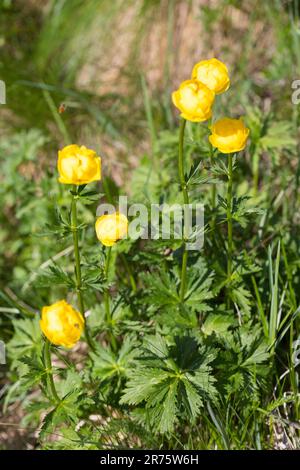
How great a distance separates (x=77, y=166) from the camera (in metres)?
1.36

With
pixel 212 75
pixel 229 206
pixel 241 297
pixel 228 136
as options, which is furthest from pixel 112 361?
pixel 212 75

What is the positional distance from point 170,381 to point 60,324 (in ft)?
1.12

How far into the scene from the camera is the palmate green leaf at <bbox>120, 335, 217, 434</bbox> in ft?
4.82

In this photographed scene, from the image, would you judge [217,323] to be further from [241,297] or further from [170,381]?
[170,381]

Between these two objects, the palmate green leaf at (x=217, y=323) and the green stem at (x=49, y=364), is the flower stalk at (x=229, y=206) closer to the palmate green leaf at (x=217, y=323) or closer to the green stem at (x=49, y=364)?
the palmate green leaf at (x=217, y=323)

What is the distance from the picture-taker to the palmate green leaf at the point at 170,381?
1.47 metres

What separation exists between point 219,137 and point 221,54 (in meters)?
1.40

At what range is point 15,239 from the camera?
252 centimetres

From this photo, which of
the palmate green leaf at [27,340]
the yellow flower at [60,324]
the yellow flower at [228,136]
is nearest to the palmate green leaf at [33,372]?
→ the yellow flower at [60,324]

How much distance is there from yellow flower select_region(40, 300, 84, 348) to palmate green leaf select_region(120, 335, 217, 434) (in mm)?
260

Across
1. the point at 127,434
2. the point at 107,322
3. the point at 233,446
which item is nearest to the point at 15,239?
the point at 107,322

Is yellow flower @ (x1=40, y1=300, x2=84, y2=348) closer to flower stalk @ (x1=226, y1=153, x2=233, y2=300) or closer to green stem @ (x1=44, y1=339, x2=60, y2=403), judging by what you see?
green stem @ (x1=44, y1=339, x2=60, y2=403)

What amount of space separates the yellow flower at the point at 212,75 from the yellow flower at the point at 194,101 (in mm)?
79
